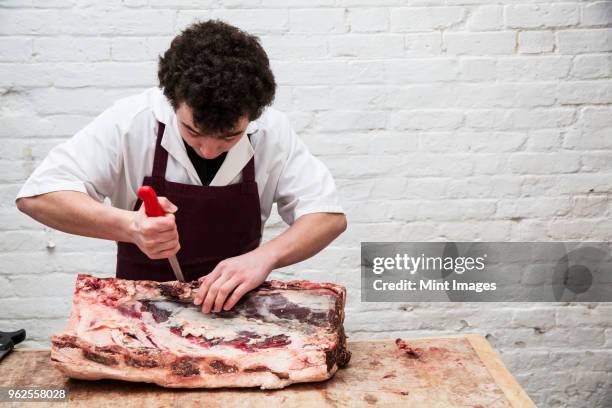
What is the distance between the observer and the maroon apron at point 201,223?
1872 mm

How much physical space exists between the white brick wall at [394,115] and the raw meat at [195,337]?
3.40ft

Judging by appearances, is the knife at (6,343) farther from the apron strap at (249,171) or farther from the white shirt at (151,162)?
the apron strap at (249,171)

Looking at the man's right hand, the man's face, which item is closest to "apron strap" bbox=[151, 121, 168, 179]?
the man's face

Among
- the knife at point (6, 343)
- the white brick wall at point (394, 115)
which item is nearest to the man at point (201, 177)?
the knife at point (6, 343)

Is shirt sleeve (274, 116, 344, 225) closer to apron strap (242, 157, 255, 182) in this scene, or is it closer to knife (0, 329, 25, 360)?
apron strap (242, 157, 255, 182)

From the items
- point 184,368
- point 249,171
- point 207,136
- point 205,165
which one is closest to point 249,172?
point 249,171

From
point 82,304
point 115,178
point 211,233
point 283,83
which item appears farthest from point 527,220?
point 82,304

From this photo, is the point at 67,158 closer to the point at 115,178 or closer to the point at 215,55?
the point at 115,178

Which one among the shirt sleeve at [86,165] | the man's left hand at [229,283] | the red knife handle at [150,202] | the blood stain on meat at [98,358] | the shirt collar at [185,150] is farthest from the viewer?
the shirt collar at [185,150]

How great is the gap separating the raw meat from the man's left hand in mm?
29

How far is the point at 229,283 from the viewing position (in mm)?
1653

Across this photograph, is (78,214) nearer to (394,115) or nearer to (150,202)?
(150,202)

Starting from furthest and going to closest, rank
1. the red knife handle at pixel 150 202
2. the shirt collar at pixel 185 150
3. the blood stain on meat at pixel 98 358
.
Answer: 1. the shirt collar at pixel 185 150
2. the blood stain on meat at pixel 98 358
3. the red knife handle at pixel 150 202

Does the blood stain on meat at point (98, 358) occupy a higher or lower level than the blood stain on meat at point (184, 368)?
higher
